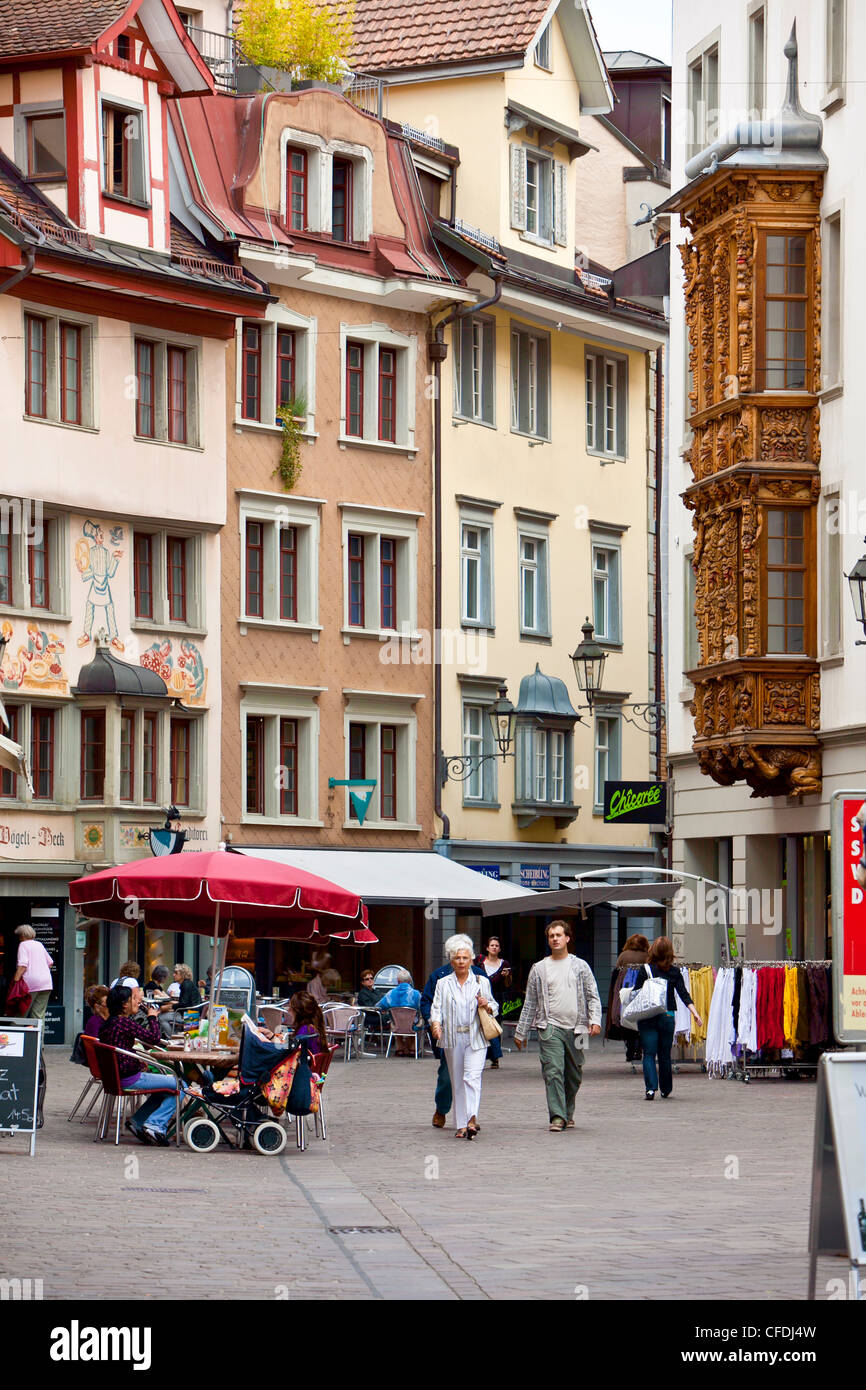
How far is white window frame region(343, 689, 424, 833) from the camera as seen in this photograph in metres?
44.8

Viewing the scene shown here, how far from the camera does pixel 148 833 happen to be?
39.6m

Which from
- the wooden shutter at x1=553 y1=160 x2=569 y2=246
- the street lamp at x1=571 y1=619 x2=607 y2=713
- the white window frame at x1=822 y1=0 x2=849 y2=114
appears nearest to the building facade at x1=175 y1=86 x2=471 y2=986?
the wooden shutter at x1=553 y1=160 x2=569 y2=246

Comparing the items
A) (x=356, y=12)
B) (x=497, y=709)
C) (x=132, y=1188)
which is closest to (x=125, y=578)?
(x=497, y=709)

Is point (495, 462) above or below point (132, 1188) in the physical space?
above

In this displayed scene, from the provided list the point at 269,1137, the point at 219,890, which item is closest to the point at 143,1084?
the point at 269,1137

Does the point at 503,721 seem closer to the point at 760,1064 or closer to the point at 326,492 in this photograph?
the point at 326,492

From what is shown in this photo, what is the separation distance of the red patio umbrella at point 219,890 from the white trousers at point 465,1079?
5.59 ft

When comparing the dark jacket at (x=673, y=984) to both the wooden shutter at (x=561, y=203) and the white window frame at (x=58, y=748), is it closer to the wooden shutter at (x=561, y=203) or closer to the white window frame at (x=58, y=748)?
the white window frame at (x=58, y=748)

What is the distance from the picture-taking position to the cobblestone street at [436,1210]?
11.7m

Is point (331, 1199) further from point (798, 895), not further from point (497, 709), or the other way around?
point (497, 709)

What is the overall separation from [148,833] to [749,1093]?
46.7 ft

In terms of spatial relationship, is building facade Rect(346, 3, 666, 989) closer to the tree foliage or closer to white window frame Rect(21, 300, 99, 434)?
the tree foliage

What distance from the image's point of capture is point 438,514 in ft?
152

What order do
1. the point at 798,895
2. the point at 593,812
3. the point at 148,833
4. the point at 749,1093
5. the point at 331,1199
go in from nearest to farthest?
the point at 331,1199
the point at 749,1093
the point at 798,895
the point at 148,833
the point at 593,812
